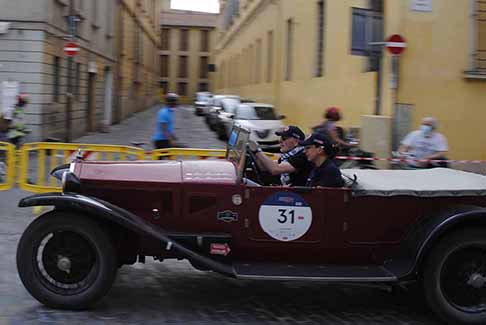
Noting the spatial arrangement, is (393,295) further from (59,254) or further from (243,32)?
(243,32)

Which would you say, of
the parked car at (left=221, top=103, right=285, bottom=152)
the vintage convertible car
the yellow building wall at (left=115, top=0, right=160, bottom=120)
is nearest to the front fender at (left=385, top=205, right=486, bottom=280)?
the vintage convertible car

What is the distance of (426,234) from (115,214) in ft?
7.75

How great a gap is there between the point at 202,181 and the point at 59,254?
1233mm

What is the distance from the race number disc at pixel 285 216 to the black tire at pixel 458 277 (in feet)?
3.29

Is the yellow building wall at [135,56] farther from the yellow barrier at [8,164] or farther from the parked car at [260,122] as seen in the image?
the yellow barrier at [8,164]

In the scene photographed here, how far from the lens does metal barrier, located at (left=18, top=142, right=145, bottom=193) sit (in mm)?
9641

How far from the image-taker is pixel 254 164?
19.0 ft

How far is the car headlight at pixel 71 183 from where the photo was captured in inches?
209

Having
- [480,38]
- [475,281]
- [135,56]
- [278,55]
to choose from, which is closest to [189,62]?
[135,56]

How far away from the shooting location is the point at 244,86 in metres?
39.6

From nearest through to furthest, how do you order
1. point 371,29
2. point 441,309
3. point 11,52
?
point 441,309 < point 371,29 < point 11,52

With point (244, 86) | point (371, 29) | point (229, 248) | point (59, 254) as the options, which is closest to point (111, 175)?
point (59, 254)

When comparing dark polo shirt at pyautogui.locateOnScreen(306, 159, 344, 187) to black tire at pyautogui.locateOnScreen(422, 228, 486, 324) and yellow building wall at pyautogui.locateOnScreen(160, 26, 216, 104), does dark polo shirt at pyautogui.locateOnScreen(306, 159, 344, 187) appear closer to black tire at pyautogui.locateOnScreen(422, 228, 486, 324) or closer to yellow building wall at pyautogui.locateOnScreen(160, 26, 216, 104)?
black tire at pyautogui.locateOnScreen(422, 228, 486, 324)

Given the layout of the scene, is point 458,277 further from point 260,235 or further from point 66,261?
point 66,261
